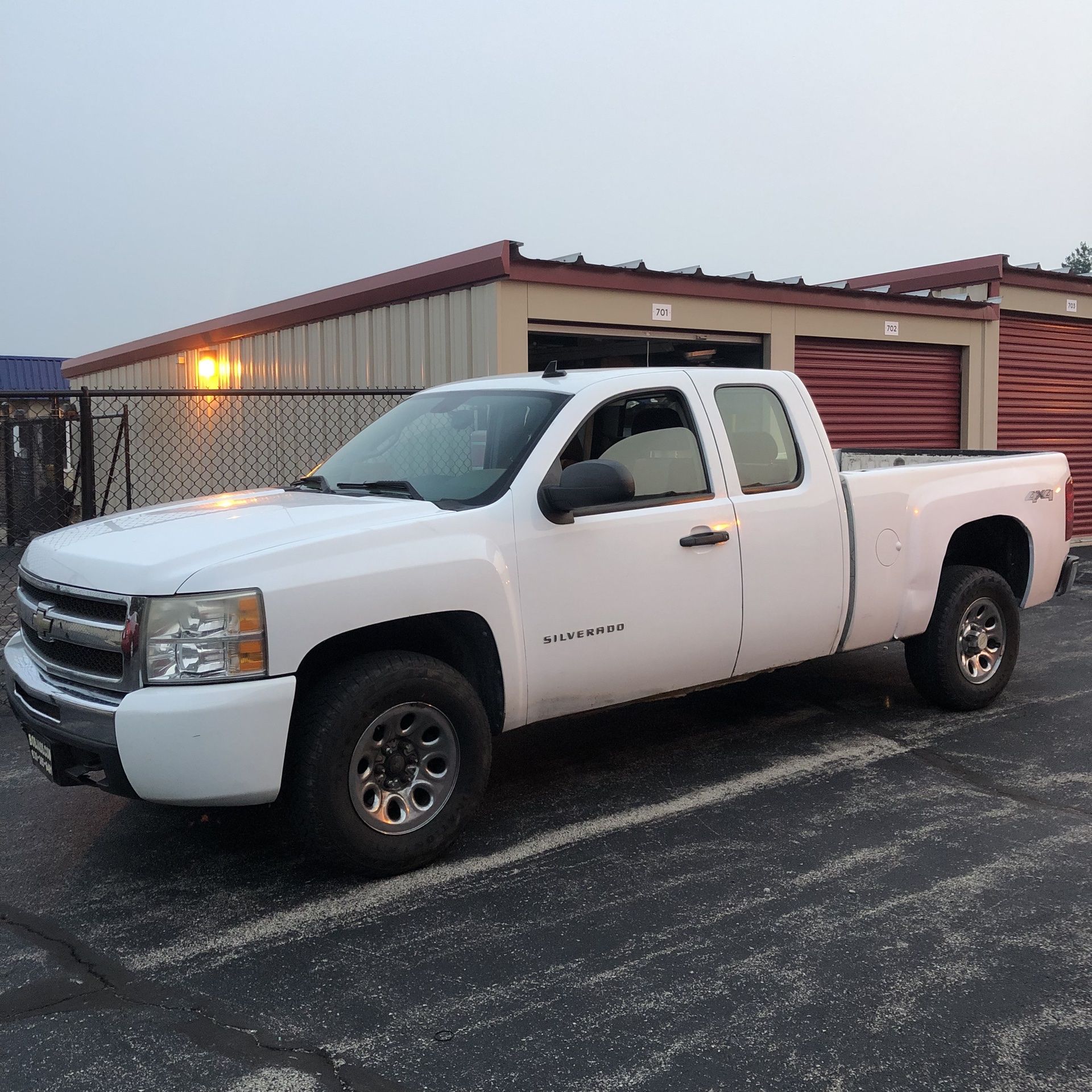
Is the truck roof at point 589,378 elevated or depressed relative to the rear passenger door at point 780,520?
elevated

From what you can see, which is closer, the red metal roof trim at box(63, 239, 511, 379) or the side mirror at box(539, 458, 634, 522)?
the side mirror at box(539, 458, 634, 522)

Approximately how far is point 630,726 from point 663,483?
180 centimetres

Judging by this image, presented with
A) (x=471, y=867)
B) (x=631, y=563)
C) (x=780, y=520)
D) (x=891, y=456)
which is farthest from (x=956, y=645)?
(x=471, y=867)

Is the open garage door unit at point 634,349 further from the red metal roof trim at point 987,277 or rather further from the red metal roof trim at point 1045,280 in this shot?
the red metal roof trim at point 1045,280

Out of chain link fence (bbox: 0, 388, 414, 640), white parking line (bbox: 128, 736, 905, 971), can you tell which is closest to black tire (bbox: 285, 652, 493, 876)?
white parking line (bbox: 128, 736, 905, 971)

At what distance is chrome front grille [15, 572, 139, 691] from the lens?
3932 mm

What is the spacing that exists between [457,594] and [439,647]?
38 centimetres

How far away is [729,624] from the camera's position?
17.4 feet

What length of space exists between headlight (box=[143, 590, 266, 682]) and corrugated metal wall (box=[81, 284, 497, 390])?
6742mm

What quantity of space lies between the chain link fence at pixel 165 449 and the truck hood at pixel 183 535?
13.7ft

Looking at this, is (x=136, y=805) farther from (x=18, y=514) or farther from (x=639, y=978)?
(x=18, y=514)

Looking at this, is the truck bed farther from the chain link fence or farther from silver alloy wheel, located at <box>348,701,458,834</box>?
silver alloy wheel, located at <box>348,701,458,834</box>

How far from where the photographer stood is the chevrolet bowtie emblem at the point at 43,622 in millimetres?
4293

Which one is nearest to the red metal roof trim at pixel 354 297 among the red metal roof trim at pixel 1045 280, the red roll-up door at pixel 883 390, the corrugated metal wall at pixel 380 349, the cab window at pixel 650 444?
the corrugated metal wall at pixel 380 349
